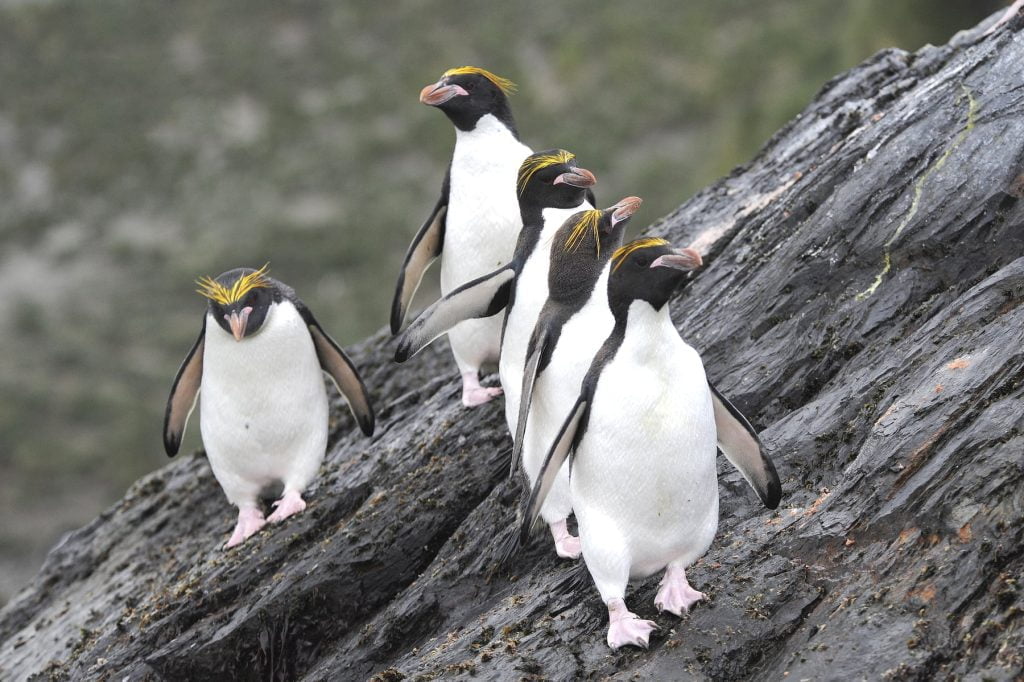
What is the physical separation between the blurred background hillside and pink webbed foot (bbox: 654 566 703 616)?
14.7m

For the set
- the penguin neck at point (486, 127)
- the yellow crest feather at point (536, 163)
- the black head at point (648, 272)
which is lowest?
the black head at point (648, 272)

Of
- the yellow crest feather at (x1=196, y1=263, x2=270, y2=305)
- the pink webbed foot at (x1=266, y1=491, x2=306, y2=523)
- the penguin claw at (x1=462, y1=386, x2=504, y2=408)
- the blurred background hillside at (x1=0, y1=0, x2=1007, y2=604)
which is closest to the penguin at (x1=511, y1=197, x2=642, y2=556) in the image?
the penguin claw at (x1=462, y1=386, x2=504, y2=408)

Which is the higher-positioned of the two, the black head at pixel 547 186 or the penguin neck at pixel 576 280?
the black head at pixel 547 186

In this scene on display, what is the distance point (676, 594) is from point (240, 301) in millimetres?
3408

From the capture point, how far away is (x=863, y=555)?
539cm

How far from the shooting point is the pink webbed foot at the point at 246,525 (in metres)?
7.94

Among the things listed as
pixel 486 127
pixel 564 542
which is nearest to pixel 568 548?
pixel 564 542

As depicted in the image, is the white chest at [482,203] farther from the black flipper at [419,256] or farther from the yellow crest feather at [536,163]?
the yellow crest feather at [536,163]

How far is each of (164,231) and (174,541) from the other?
20354 mm

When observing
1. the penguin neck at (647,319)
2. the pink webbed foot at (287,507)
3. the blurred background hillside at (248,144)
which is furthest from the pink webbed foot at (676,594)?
the blurred background hillside at (248,144)

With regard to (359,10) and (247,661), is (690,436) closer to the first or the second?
(247,661)

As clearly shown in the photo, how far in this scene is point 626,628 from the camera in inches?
217

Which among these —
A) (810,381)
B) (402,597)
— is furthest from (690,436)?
(402,597)

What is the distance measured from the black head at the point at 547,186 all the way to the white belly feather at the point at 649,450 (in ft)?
5.80
